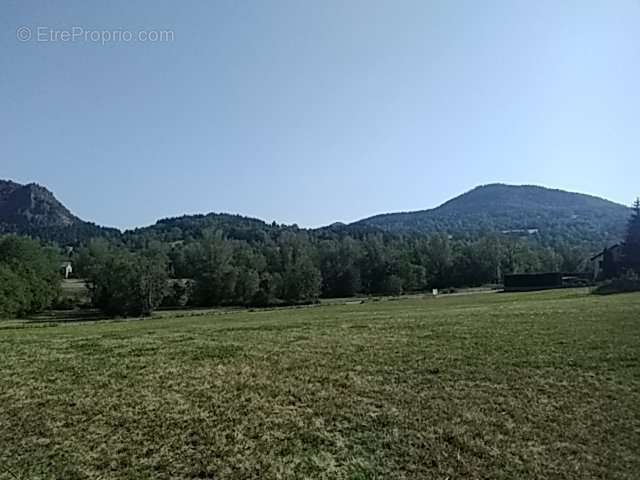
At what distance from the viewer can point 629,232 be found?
7525 centimetres

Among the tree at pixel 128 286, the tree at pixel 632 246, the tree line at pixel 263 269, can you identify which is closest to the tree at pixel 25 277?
the tree line at pixel 263 269

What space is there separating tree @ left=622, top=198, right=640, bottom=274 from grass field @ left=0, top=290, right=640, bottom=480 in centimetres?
6408

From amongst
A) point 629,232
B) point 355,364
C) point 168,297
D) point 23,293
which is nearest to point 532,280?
point 629,232

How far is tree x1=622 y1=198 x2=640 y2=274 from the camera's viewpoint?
2835 inches

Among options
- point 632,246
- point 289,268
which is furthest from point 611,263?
point 289,268

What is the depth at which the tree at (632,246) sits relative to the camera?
7200cm

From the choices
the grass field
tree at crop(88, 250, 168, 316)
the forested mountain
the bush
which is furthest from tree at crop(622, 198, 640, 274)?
the grass field

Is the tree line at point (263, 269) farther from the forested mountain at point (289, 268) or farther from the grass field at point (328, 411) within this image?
the grass field at point (328, 411)

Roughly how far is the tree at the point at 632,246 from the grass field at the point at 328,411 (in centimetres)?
6408

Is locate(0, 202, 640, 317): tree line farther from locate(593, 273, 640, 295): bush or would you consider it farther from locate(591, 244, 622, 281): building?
locate(593, 273, 640, 295): bush

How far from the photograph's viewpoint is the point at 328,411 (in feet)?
30.1

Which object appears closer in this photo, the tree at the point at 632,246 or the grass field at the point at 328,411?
the grass field at the point at 328,411

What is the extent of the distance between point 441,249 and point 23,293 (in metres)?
78.8

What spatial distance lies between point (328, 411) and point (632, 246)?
241 ft
